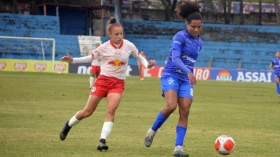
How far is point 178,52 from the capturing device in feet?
34.7

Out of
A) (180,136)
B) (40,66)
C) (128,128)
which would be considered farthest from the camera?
(40,66)

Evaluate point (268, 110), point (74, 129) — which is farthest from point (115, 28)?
point (268, 110)

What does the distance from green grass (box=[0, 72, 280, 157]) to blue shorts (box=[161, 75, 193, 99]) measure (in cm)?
96

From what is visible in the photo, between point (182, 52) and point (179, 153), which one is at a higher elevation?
point (182, 52)

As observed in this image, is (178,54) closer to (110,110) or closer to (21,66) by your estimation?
(110,110)

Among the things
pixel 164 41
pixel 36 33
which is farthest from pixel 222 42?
pixel 36 33

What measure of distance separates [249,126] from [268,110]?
584 centimetres

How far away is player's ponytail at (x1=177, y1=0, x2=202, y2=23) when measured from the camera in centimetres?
1071

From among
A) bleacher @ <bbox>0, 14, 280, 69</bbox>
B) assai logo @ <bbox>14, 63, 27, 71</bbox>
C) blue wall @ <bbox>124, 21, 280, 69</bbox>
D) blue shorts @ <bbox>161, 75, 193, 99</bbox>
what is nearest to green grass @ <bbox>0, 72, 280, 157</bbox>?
blue shorts @ <bbox>161, 75, 193, 99</bbox>

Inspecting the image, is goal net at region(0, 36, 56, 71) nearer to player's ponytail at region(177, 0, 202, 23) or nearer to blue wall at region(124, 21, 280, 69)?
blue wall at region(124, 21, 280, 69)

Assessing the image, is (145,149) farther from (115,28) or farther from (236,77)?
(236,77)

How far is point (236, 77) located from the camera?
2051 inches

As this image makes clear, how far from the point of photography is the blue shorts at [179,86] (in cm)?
1073

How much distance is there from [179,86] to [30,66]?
39.3 meters
